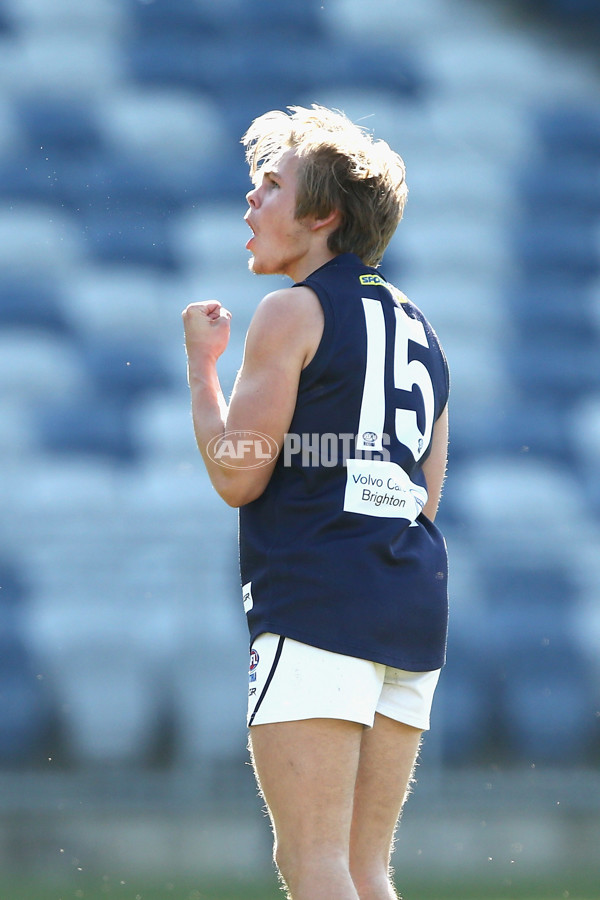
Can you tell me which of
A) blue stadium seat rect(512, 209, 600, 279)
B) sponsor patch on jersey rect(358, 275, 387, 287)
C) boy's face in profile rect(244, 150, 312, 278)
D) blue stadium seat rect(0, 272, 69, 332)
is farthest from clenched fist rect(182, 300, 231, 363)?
blue stadium seat rect(512, 209, 600, 279)

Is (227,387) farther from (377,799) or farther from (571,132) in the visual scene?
(377,799)

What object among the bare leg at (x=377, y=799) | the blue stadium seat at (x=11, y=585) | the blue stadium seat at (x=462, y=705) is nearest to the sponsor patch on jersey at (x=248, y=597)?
the bare leg at (x=377, y=799)

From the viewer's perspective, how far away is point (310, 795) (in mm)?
1442

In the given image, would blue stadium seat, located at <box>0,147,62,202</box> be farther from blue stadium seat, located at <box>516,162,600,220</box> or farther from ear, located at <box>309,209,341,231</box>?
ear, located at <box>309,209,341,231</box>

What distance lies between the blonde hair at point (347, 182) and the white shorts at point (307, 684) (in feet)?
2.07

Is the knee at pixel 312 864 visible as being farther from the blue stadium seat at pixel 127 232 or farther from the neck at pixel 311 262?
the blue stadium seat at pixel 127 232

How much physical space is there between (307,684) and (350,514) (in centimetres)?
24

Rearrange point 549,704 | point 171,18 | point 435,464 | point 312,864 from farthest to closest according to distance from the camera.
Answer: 1. point 171,18
2. point 549,704
3. point 435,464
4. point 312,864

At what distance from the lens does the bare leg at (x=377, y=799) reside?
156 cm

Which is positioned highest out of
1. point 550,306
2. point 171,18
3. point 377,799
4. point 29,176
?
point 171,18

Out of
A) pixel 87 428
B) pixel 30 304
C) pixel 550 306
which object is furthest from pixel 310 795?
pixel 550 306

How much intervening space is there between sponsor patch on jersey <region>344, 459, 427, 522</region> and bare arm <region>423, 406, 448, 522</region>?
197mm

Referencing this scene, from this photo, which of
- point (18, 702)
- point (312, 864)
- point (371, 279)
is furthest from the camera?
point (18, 702)

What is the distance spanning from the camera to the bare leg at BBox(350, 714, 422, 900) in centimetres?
156
